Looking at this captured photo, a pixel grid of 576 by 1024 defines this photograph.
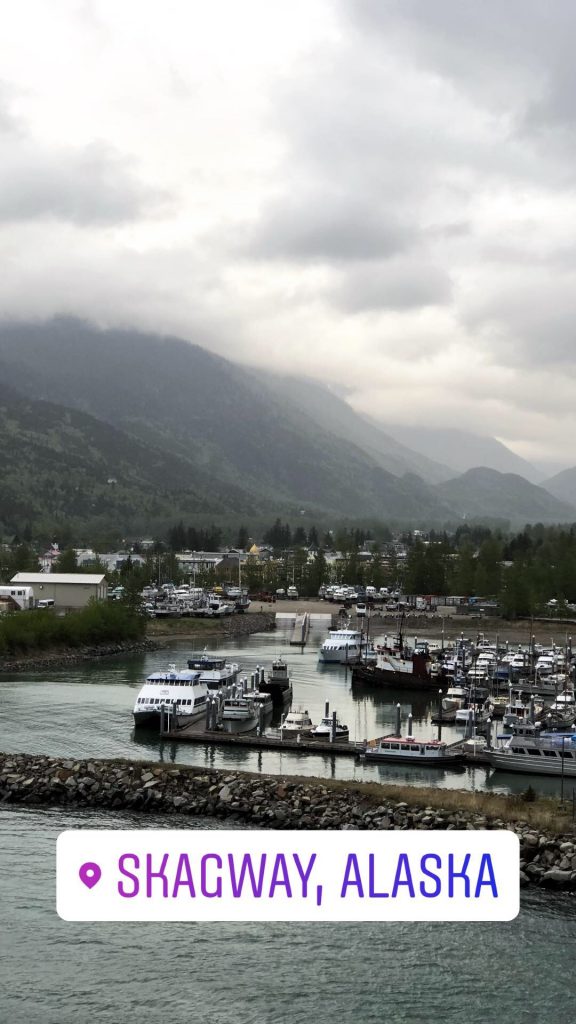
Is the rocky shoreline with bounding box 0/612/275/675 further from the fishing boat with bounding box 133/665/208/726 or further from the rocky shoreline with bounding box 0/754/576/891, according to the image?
the rocky shoreline with bounding box 0/754/576/891

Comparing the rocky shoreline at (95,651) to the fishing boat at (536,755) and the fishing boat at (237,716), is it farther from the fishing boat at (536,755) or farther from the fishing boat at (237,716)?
the fishing boat at (536,755)

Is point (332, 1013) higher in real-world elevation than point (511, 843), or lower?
lower

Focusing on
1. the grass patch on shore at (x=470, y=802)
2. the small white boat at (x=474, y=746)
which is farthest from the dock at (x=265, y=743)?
the grass patch on shore at (x=470, y=802)

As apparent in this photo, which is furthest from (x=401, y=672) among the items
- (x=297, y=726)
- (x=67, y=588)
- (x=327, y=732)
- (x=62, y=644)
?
(x=67, y=588)

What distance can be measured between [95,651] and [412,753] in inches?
2138

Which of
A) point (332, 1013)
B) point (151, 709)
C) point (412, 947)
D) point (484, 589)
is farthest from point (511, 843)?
point (484, 589)

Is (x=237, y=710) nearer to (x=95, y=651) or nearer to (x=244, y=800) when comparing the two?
(x=244, y=800)

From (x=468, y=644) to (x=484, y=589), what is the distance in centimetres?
5277

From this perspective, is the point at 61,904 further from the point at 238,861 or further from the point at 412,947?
the point at 412,947

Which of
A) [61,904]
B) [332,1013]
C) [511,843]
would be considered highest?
[511,843]

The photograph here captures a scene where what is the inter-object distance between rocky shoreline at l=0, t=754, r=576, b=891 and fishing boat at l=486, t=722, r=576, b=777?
42.3 ft

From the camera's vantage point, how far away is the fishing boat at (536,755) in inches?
1860

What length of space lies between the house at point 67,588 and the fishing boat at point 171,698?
236ft

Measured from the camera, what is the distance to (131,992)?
75.4ft
